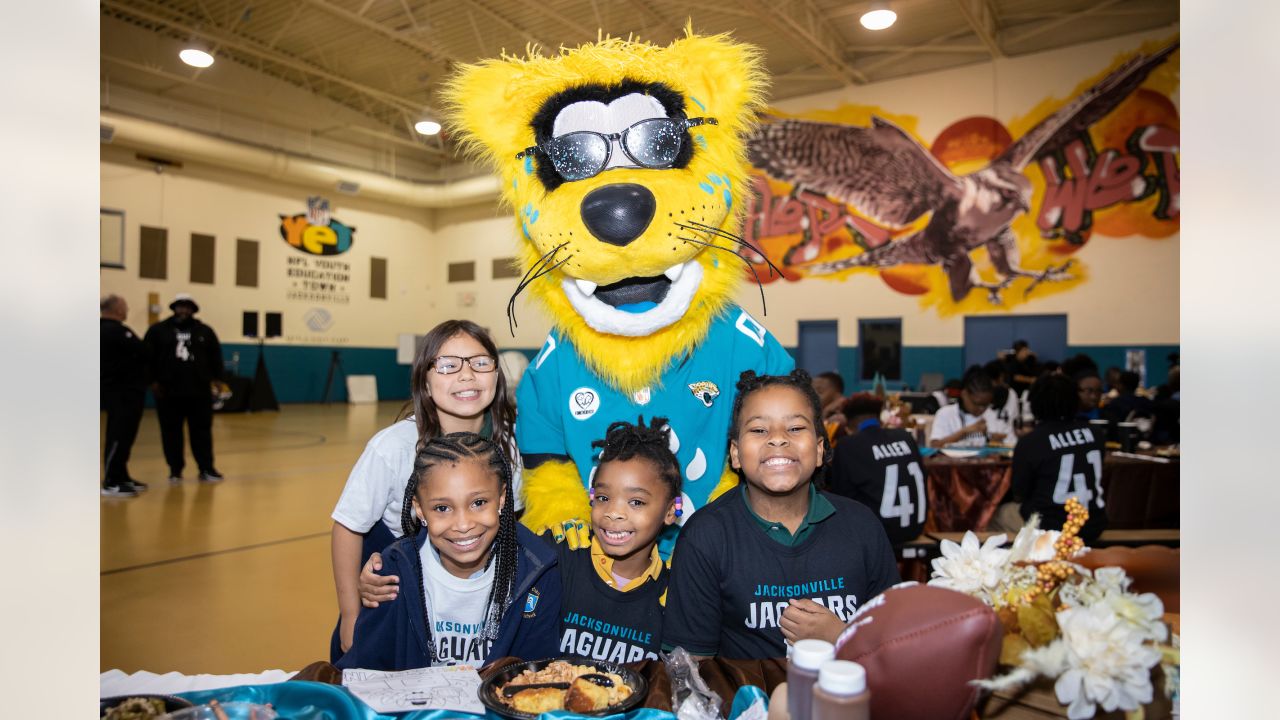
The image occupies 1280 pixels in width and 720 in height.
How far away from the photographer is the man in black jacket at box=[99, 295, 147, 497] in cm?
579

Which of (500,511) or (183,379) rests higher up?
(183,379)

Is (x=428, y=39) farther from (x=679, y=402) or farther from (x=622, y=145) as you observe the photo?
(x=679, y=402)

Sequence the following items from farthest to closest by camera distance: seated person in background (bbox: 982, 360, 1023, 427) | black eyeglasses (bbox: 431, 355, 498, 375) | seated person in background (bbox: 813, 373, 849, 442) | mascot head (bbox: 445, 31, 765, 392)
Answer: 1. seated person in background (bbox: 982, 360, 1023, 427)
2. seated person in background (bbox: 813, 373, 849, 442)
3. black eyeglasses (bbox: 431, 355, 498, 375)
4. mascot head (bbox: 445, 31, 765, 392)

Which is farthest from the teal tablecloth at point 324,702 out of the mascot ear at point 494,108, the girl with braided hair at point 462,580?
the mascot ear at point 494,108

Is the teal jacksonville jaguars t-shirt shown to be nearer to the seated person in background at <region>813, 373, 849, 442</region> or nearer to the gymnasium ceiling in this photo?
the seated person in background at <region>813, 373, 849, 442</region>

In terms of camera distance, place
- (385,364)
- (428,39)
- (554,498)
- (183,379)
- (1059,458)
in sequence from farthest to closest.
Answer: (385,364), (428,39), (183,379), (1059,458), (554,498)

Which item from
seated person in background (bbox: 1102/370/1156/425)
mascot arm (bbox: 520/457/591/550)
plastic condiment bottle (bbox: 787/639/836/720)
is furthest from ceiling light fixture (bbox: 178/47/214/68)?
plastic condiment bottle (bbox: 787/639/836/720)

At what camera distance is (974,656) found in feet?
2.67

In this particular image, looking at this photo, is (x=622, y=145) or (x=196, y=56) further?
(x=196, y=56)

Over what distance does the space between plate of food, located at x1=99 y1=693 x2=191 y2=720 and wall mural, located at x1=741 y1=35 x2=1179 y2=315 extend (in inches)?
353

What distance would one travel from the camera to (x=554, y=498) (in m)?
2.12

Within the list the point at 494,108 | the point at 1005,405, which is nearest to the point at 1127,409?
the point at 1005,405

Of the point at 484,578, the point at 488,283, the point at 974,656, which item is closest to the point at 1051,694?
the point at 974,656

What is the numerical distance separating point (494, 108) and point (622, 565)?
49.6 inches
